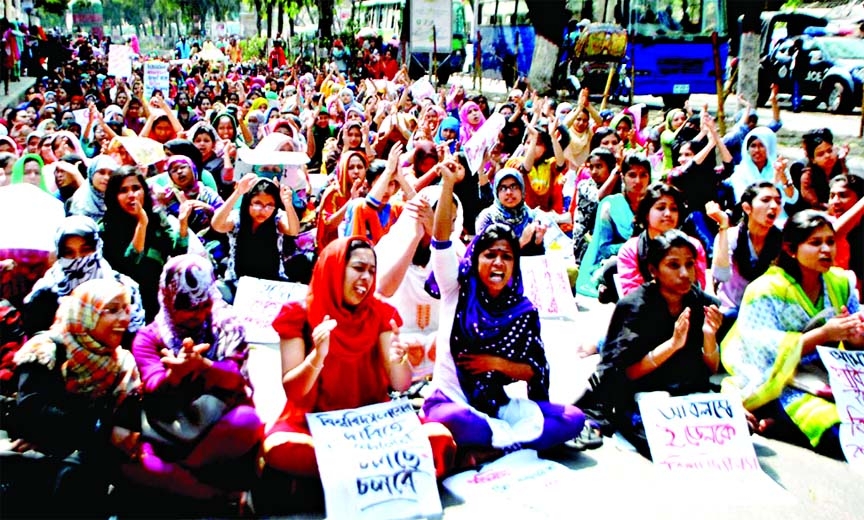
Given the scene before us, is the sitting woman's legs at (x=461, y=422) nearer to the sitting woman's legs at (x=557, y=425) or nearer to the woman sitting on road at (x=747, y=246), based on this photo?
the sitting woman's legs at (x=557, y=425)

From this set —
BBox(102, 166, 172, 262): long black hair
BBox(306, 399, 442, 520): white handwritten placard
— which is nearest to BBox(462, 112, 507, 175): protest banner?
BBox(102, 166, 172, 262): long black hair

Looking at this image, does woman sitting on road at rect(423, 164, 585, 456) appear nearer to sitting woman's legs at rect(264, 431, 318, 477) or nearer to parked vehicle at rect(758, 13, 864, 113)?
sitting woman's legs at rect(264, 431, 318, 477)

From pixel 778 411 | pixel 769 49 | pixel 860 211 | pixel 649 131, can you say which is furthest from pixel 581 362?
pixel 769 49

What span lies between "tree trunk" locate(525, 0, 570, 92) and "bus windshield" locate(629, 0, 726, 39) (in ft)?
8.07

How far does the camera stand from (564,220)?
26.6ft

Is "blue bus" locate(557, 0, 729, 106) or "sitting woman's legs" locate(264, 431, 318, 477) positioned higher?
Answer: "blue bus" locate(557, 0, 729, 106)

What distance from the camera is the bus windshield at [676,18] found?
18.4m

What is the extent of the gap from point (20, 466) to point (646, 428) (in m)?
2.69

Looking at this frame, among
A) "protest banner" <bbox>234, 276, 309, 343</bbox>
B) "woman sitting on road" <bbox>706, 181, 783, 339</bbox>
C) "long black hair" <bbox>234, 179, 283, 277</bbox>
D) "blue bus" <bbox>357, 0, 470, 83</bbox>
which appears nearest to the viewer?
"woman sitting on road" <bbox>706, 181, 783, 339</bbox>

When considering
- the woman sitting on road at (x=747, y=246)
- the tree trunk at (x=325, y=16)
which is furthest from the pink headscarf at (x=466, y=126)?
the tree trunk at (x=325, y=16)

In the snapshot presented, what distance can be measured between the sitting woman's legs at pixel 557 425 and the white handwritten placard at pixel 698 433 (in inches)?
12.3

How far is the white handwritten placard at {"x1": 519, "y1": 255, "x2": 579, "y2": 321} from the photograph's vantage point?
21.9 feet

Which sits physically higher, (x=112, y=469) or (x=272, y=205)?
(x=272, y=205)

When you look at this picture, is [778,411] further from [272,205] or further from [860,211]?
[272,205]
